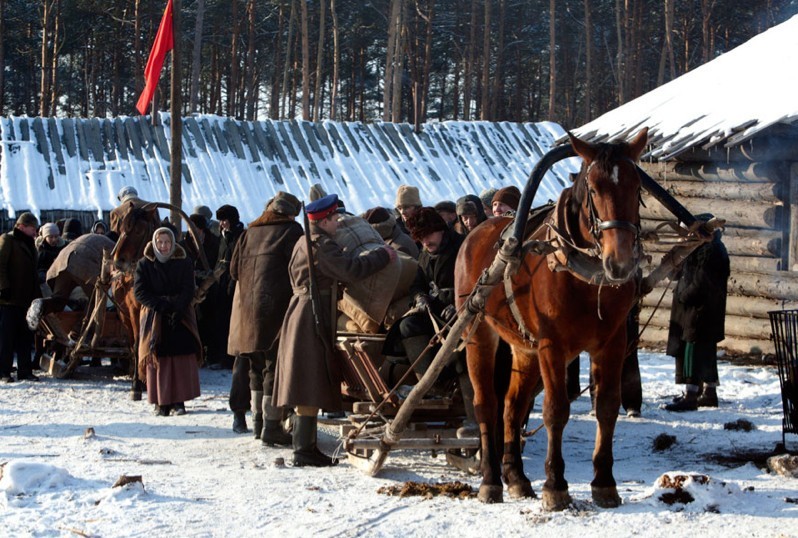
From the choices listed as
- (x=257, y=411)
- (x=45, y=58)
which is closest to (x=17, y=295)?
(x=257, y=411)

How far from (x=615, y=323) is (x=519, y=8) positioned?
132ft

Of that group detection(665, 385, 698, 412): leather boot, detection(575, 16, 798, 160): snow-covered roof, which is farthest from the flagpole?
detection(665, 385, 698, 412): leather boot

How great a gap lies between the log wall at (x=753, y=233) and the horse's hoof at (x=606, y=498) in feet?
22.2

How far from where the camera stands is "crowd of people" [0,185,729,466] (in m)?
7.48

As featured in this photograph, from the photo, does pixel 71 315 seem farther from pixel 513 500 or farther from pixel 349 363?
pixel 513 500

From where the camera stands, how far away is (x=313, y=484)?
681cm

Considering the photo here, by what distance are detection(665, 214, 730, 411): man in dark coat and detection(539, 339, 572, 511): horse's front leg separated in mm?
4370

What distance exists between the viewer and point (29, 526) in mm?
5684

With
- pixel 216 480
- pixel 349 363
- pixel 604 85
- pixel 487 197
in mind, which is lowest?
pixel 216 480

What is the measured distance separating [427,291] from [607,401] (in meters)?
2.18

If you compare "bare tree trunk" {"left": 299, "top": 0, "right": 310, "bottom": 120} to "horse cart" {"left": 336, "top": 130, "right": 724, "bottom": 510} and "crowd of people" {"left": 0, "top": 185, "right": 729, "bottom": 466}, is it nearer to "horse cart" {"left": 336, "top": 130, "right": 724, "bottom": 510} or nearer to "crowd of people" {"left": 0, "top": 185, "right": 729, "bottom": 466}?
"crowd of people" {"left": 0, "top": 185, "right": 729, "bottom": 466}

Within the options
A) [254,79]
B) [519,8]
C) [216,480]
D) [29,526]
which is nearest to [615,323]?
[216,480]

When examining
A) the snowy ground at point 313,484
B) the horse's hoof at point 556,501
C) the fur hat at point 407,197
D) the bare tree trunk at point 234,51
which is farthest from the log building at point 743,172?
the bare tree trunk at point 234,51

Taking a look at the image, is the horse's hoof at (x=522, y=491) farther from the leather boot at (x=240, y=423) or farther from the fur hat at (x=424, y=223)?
the leather boot at (x=240, y=423)
